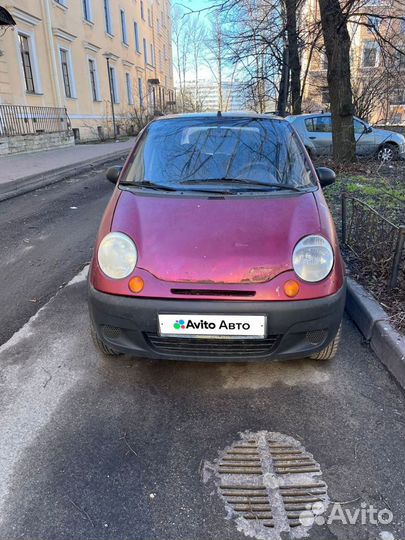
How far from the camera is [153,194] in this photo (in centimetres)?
293

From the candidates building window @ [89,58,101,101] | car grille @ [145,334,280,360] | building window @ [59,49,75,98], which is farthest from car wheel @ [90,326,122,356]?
building window @ [89,58,101,101]

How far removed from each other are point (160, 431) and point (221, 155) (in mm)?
2166

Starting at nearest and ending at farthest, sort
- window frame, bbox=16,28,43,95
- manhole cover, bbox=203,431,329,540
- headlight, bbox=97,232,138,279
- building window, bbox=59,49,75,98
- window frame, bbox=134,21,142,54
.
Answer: manhole cover, bbox=203,431,329,540
headlight, bbox=97,232,138,279
window frame, bbox=16,28,43,95
building window, bbox=59,49,75,98
window frame, bbox=134,21,142,54

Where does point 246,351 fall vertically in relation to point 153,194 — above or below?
below

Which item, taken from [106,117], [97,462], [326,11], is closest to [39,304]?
[97,462]

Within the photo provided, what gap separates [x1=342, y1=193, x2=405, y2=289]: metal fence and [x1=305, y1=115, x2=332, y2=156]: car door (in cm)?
917

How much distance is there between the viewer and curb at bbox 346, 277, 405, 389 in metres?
2.73

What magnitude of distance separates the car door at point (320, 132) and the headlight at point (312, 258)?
37.8 feet

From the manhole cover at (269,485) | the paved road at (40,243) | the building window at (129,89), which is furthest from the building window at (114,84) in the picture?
the manhole cover at (269,485)

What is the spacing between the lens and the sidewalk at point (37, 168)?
940 centimetres

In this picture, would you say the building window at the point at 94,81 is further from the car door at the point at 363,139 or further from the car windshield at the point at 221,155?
the car windshield at the point at 221,155

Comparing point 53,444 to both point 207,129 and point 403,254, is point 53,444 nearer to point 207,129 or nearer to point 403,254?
point 207,129

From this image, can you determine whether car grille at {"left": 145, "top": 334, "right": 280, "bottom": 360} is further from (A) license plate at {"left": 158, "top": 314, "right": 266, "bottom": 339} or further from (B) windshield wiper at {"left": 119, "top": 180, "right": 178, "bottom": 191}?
(B) windshield wiper at {"left": 119, "top": 180, "right": 178, "bottom": 191}

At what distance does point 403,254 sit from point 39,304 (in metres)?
3.33
